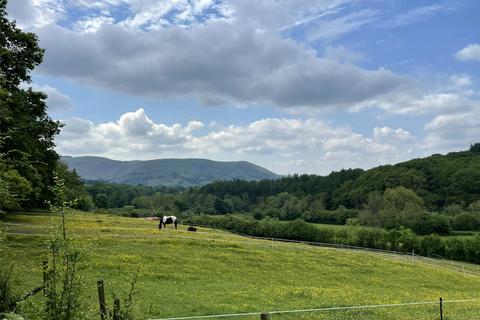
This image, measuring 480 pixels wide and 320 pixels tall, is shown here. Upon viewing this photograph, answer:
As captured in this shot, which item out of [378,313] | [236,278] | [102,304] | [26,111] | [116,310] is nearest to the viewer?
[116,310]

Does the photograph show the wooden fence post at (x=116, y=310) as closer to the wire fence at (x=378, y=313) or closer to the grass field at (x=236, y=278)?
the grass field at (x=236, y=278)

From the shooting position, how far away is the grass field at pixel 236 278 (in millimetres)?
22281

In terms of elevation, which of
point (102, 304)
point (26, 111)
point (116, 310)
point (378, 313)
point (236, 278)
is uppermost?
point (26, 111)

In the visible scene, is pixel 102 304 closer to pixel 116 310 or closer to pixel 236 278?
pixel 116 310

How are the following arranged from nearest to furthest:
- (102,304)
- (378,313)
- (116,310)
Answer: (116,310), (102,304), (378,313)

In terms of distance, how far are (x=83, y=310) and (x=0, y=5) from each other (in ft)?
102

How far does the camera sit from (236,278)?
32750 mm

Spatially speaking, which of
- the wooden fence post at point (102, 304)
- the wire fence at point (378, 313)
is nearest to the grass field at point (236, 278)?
the wire fence at point (378, 313)

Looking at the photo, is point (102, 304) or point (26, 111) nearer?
point (102, 304)

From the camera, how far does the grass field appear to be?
22281 millimetres

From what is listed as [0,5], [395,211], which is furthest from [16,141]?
[395,211]

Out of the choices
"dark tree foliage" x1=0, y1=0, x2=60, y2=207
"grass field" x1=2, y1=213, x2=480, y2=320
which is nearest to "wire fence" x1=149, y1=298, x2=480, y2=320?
"grass field" x1=2, y1=213, x2=480, y2=320

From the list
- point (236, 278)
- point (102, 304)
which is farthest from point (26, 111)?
point (102, 304)

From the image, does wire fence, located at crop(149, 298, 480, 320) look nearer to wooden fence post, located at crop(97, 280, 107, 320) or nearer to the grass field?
the grass field
